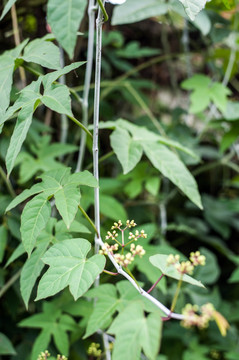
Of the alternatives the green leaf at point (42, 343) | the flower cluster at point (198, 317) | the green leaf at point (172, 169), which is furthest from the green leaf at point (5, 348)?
the flower cluster at point (198, 317)

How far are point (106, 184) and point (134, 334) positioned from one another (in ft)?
3.00

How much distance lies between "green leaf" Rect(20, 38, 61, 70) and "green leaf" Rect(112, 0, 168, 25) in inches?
19.9

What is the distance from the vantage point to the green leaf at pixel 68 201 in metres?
0.67

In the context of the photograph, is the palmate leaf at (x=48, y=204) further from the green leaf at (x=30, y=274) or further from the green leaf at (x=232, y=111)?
the green leaf at (x=232, y=111)

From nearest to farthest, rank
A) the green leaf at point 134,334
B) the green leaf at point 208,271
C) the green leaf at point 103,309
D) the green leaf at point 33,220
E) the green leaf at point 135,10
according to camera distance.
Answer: the green leaf at point 134,334
the green leaf at point 33,220
the green leaf at point 103,309
the green leaf at point 135,10
the green leaf at point 208,271

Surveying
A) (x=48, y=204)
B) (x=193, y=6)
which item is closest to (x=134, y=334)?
(x=48, y=204)

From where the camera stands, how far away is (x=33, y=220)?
27.1 inches

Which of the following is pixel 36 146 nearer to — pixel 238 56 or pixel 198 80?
pixel 198 80

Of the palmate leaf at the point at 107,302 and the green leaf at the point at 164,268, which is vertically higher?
the green leaf at the point at 164,268

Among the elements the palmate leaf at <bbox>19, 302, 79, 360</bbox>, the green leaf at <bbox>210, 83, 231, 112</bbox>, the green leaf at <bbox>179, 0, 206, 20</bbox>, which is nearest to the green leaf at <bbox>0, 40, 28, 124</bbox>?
the green leaf at <bbox>179, 0, 206, 20</bbox>

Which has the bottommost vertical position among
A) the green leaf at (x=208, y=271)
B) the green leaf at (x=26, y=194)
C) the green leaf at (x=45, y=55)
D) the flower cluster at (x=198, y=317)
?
the green leaf at (x=208, y=271)

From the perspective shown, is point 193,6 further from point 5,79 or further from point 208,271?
point 208,271

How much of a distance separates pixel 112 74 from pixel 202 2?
155 cm

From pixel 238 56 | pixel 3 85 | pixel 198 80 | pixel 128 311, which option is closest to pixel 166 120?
pixel 238 56
